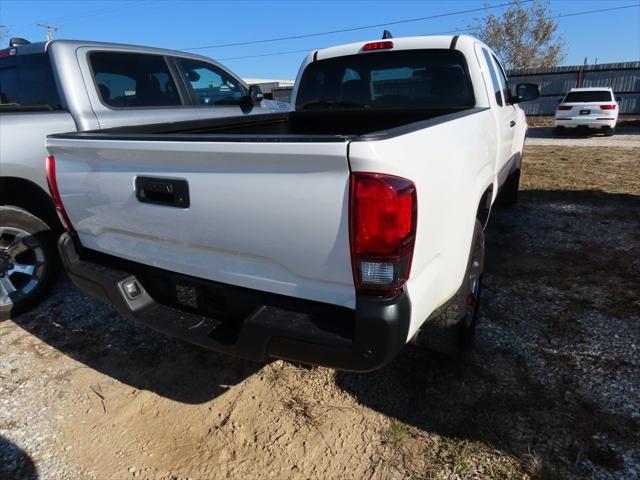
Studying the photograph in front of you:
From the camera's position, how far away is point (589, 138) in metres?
14.8

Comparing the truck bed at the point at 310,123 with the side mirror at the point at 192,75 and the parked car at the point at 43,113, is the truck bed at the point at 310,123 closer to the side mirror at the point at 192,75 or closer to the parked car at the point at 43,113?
the parked car at the point at 43,113

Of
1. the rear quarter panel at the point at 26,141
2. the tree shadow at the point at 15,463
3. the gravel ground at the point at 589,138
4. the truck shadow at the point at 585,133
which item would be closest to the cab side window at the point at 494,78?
the rear quarter panel at the point at 26,141

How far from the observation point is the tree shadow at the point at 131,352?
2.73 m

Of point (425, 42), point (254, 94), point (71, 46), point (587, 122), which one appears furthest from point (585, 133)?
point (71, 46)

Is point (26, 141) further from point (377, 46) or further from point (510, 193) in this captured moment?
point (510, 193)

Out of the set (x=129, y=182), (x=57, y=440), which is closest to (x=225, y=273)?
(x=129, y=182)

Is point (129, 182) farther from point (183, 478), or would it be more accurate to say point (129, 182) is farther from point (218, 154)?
point (183, 478)

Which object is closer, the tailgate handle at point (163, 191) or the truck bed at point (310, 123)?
the tailgate handle at point (163, 191)

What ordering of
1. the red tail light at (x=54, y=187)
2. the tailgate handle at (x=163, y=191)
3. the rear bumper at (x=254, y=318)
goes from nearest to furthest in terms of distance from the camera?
the rear bumper at (x=254, y=318), the tailgate handle at (x=163, y=191), the red tail light at (x=54, y=187)

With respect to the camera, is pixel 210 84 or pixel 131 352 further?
pixel 210 84

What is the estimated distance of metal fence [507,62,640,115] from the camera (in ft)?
62.1

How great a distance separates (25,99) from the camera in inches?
154

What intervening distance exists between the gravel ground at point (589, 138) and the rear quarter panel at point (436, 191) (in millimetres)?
12751

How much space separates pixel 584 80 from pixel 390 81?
2013 cm
